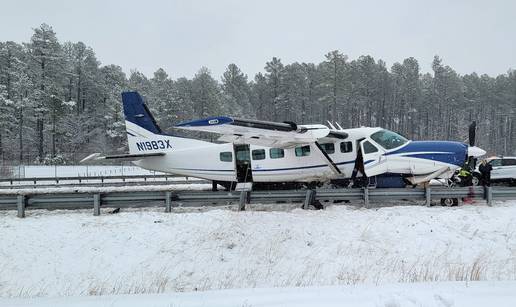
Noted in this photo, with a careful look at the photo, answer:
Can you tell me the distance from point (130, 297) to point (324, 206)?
357 inches

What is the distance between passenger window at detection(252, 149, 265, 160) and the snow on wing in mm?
1096

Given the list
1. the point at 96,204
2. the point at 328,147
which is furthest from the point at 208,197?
the point at 328,147

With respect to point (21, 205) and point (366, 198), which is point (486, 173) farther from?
point (21, 205)

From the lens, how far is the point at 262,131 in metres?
12.9

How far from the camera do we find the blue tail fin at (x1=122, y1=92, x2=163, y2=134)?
17438 mm

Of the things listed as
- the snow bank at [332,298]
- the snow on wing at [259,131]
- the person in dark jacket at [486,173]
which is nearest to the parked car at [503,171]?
the person in dark jacket at [486,173]

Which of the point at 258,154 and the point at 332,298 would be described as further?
the point at 258,154

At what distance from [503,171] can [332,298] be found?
17574 mm

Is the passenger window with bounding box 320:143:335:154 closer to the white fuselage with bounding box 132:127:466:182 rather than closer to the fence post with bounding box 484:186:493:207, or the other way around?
the white fuselage with bounding box 132:127:466:182

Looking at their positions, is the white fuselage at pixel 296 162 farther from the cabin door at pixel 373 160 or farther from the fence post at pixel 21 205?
the fence post at pixel 21 205

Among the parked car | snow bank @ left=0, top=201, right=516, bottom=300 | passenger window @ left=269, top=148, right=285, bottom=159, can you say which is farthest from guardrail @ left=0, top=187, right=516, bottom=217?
the parked car

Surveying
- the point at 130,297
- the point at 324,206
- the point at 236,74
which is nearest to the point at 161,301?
the point at 130,297

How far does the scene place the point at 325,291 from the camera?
559 centimetres

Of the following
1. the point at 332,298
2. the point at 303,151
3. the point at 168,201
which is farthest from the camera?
the point at 303,151
